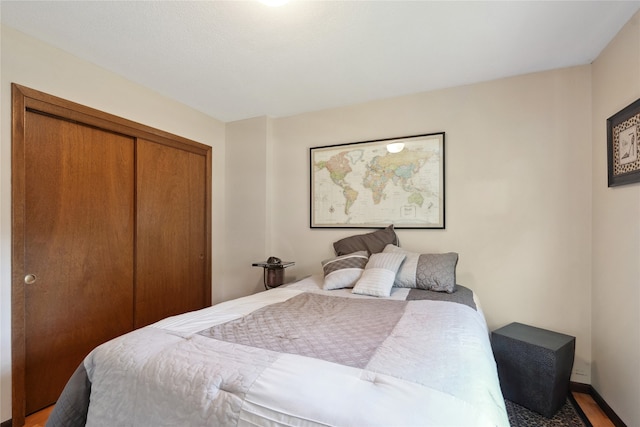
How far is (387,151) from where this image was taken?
8.96ft

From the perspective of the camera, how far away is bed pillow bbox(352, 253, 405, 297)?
2025 mm

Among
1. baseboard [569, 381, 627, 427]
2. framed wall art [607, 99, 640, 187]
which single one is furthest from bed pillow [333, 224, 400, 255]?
baseboard [569, 381, 627, 427]

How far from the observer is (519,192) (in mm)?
2283

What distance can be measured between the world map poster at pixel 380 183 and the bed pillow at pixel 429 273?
0.43 metres

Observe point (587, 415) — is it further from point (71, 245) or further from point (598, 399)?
point (71, 245)

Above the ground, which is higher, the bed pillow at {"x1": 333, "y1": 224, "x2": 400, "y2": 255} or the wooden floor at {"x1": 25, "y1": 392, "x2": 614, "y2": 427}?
the bed pillow at {"x1": 333, "y1": 224, "x2": 400, "y2": 255}

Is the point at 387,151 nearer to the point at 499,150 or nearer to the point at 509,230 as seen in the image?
the point at 499,150

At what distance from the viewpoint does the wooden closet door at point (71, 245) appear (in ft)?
6.17

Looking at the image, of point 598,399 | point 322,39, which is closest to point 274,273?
point 322,39

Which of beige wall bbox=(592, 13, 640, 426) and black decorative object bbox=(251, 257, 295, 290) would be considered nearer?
beige wall bbox=(592, 13, 640, 426)

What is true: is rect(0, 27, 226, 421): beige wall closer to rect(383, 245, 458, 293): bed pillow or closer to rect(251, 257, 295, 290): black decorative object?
rect(251, 257, 295, 290): black decorative object

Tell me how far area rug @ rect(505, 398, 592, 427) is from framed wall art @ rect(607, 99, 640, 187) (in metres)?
1.50

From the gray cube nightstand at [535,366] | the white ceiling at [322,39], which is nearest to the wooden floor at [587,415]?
the gray cube nightstand at [535,366]

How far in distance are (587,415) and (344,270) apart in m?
1.83
